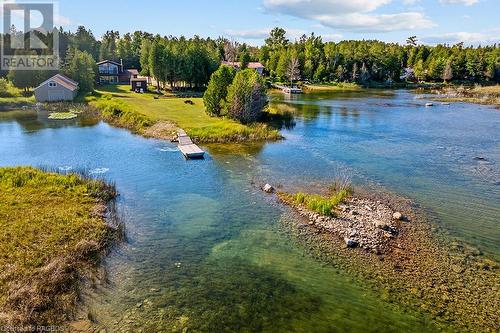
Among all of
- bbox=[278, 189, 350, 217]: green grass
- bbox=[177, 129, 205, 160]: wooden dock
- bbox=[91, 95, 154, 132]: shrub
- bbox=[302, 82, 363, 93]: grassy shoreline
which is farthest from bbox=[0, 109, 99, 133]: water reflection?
bbox=[302, 82, 363, 93]: grassy shoreline

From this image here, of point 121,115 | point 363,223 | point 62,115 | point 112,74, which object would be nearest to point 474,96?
point 121,115

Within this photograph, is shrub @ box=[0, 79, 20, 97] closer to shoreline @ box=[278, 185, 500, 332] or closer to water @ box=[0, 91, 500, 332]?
water @ box=[0, 91, 500, 332]

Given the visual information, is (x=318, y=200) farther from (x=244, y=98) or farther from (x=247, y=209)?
(x=244, y=98)

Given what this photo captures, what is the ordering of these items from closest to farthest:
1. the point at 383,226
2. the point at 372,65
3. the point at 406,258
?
the point at 406,258, the point at 383,226, the point at 372,65

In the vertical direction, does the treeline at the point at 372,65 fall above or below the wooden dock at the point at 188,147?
above

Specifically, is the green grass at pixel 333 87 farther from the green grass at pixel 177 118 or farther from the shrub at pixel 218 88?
the shrub at pixel 218 88

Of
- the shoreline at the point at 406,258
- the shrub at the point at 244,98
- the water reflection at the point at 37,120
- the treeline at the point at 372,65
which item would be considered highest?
the treeline at the point at 372,65

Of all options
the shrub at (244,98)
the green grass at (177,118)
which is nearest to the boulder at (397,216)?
the green grass at (177,118)
